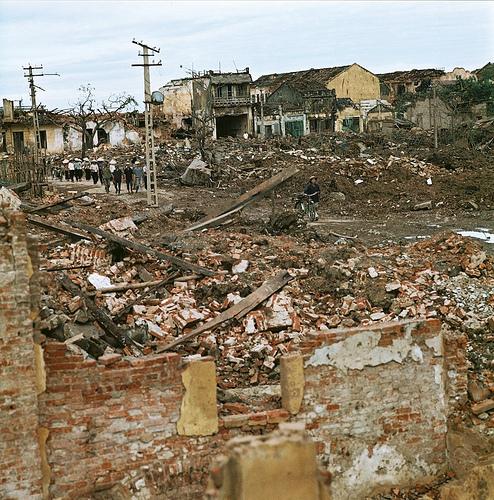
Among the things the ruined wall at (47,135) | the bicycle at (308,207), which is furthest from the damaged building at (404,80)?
the bicycle at (308,207)

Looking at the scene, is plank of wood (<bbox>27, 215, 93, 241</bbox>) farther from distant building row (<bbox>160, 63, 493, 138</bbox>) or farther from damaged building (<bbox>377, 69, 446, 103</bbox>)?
damaged building (<bbox>377, 69, 446, 103</bbox>)

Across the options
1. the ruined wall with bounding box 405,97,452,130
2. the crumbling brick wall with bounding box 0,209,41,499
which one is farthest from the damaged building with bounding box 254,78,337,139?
the crumbling brick wall with bounding box 0,209,41,499

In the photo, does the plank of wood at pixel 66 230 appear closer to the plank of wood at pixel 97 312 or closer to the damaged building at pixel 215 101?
the plank of wood at pixel 97 312

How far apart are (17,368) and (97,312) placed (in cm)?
421

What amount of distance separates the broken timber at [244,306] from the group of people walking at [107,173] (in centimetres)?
1596

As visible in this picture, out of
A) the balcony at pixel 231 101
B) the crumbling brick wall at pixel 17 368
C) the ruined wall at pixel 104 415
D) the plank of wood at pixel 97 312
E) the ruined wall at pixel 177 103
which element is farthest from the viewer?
the balcony at pixel 231 101

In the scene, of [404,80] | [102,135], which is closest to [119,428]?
[102,135]

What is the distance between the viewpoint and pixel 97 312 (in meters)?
10.3

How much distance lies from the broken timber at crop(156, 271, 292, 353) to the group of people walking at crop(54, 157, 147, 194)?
16.0 m

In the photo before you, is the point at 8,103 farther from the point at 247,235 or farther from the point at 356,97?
the point at 247,235

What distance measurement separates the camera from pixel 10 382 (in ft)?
20.0

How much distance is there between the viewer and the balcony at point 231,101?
58.9 metres

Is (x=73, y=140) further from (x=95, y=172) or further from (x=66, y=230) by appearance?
(x=66, y=230)

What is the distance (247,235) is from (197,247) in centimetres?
191
